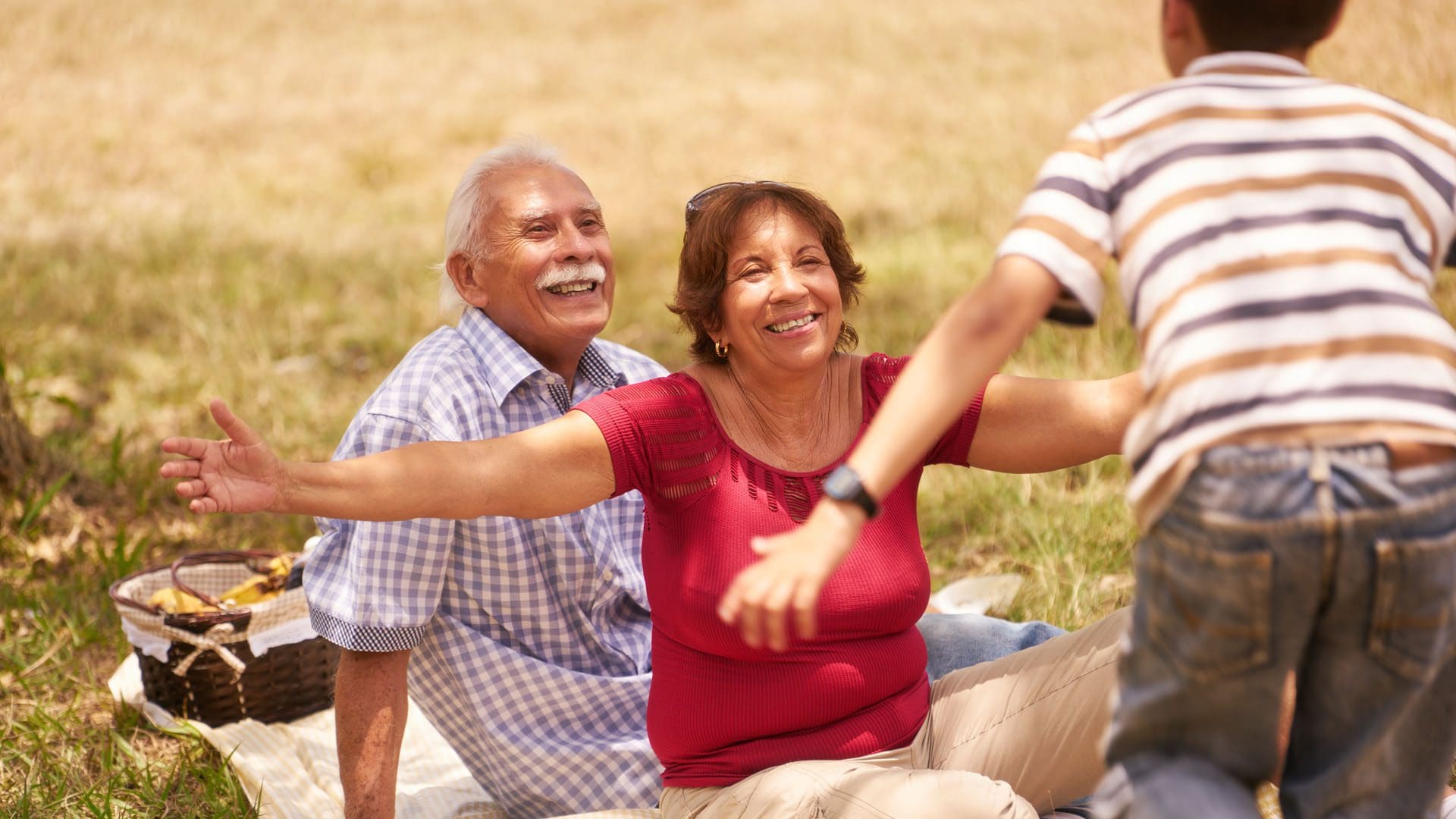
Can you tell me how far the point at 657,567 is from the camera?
2939mm

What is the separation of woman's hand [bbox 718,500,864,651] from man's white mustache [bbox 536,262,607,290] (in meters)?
1.73

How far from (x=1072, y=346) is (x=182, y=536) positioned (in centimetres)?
385

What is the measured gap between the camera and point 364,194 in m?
12.1

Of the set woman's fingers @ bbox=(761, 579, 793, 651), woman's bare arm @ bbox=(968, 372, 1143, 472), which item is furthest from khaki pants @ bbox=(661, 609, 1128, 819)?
woman's fingers @ bbox=(761, 579, 793, 651)

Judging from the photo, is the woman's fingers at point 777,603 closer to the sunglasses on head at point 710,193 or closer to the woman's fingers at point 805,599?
the woman's fingers at point 805,599

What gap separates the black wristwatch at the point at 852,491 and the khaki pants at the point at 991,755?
37.9 inches

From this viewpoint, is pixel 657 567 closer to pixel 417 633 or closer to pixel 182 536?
pixel 417 633

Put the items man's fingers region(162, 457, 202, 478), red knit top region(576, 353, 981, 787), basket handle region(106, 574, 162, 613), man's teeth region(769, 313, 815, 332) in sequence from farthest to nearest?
basket handle region(106, 574, 162, 613) → man's teeth region(769, 313, 815, 332) → red knit top region(576, 353, 981, 787) → man's fingers region(162, 457, 202, 478)

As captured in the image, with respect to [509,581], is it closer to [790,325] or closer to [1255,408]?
[790,325]

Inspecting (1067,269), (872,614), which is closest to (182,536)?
(872,614)

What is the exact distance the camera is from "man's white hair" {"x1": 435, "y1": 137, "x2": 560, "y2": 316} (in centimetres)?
360

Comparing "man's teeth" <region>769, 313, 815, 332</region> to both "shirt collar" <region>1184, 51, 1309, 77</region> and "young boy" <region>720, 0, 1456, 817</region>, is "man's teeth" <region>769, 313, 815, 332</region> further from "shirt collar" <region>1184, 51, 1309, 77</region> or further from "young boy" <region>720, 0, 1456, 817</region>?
"shirt collar" <region>1184, 51, 1309, 77</region>

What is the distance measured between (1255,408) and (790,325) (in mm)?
1263

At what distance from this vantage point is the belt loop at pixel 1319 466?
180 centimetres
